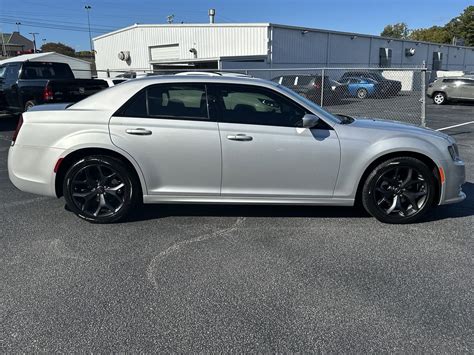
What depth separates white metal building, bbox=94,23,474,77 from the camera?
2292cm

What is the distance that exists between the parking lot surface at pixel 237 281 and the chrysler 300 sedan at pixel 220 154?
35 centimetres

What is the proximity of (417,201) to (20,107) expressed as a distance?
11098mm

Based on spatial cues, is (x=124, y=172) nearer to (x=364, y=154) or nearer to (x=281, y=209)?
(x=281, y=209)

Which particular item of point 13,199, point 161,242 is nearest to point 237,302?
point 161,242

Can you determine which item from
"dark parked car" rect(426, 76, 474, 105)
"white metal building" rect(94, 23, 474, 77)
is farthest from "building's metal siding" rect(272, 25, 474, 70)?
"dark parked car" rect(426, 76, 474, 105)

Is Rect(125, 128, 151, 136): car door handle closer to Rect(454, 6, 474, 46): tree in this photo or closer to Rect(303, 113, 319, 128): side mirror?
Rect(303, 113, 319, 128): side mirror

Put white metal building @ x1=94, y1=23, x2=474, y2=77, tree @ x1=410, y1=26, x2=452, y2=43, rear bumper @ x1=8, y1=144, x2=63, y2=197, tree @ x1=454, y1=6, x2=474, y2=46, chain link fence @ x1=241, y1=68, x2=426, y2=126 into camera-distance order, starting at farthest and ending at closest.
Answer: tree @ x1=410, y1=26, x2=452, y2=43 < tree @ x1=454, y1=6, x2=474, y2=46 < white metal building @ x1=94, y1=23, x2=474, y2=77 < chain link fence @ x1=241, y1=68, x2=426, y2=126 < rear bumper @ x1=8, y1=144, x2=63, y2=197

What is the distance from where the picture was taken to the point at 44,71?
11539mm

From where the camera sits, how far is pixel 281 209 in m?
4.57

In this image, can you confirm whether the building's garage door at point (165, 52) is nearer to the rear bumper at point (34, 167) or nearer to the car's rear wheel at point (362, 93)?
the car's rear wheel at point (362, 93)

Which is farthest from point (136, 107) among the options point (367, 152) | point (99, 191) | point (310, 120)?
point (367, 152)

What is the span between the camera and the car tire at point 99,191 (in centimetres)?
401

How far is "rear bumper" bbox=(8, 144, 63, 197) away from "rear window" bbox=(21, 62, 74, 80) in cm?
820

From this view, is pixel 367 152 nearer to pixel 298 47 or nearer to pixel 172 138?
pixel 172 138
